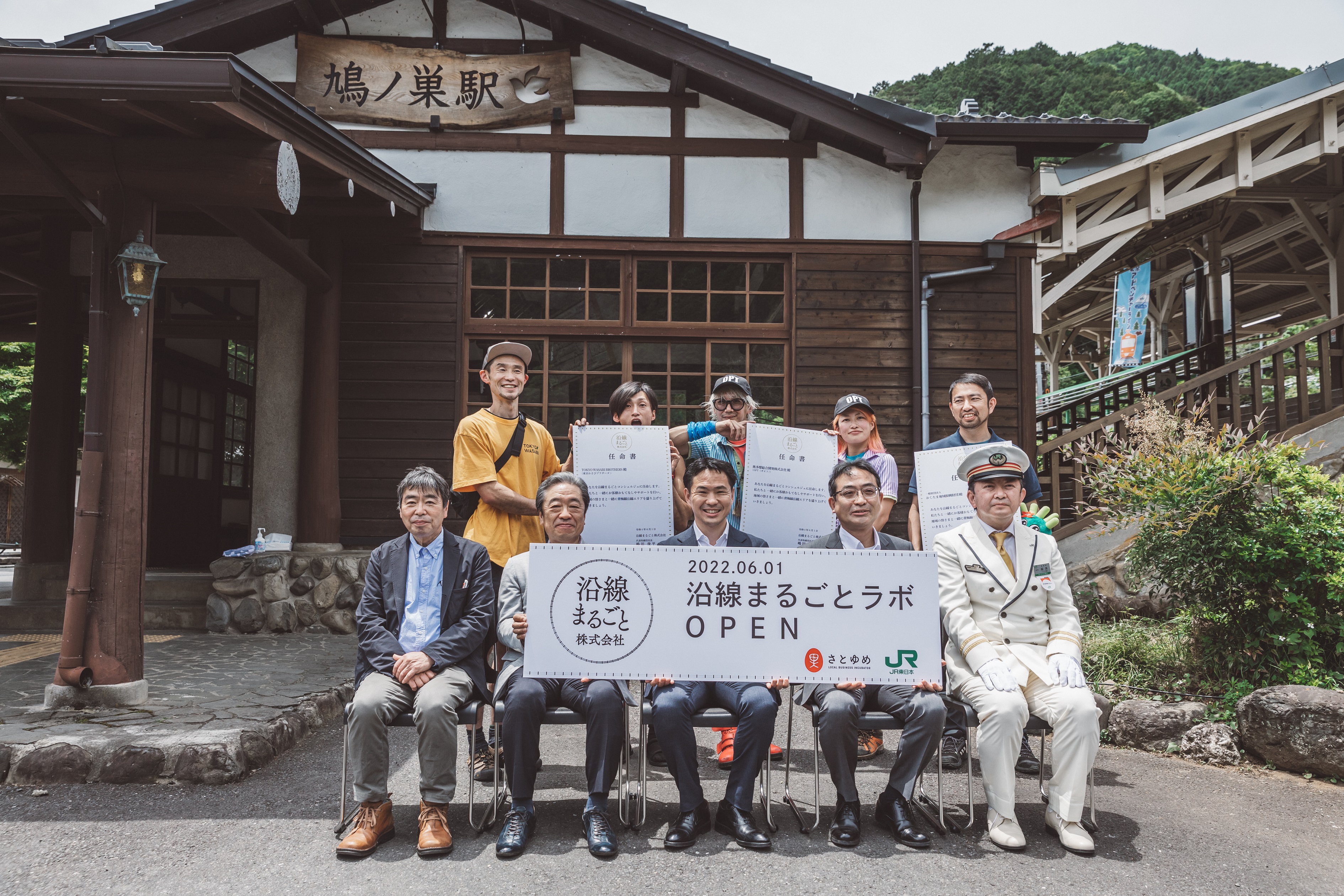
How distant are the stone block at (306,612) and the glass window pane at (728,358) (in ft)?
13.0

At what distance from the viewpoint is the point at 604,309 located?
24.6 ft

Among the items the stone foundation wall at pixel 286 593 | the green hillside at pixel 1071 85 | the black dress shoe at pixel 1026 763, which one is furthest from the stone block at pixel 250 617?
the green hillside at pixel 1071 85

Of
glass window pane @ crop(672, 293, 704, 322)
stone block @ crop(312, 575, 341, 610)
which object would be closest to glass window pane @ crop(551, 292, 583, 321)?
glass window pane @ crop(672, 293, 704, 322)

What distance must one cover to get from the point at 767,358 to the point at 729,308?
1.85 ft

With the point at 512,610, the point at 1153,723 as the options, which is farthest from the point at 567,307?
the point at 1153,723

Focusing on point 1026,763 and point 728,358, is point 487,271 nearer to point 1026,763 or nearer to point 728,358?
point 728,358

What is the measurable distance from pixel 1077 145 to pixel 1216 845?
19.5 ft

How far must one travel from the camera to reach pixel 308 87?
293 inches

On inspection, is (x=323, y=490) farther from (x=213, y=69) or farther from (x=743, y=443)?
(x=743, y=443)

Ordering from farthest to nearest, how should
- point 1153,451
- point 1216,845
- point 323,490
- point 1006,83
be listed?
point 1006,83 → point 323,490 → point 1153,451 → point 1216,845

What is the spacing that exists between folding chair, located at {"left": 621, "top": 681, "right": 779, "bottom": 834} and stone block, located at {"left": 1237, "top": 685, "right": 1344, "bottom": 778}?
2.70 meters

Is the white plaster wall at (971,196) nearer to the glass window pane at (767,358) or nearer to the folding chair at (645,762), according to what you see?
the glass window pane at (767,358)

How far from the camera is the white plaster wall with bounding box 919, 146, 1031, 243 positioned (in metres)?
7.53

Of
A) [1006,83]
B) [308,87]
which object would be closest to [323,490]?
[308,87]
